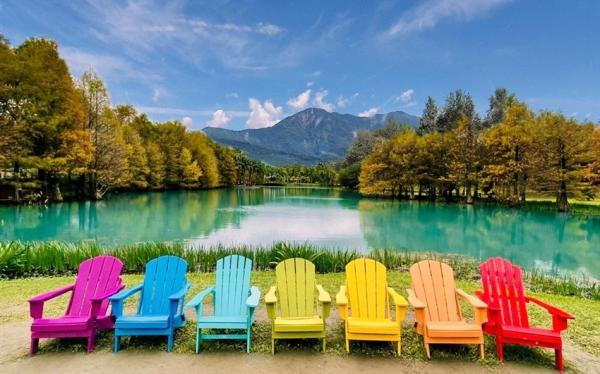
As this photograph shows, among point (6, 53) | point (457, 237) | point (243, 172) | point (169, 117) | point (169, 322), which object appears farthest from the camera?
point (243, 172)

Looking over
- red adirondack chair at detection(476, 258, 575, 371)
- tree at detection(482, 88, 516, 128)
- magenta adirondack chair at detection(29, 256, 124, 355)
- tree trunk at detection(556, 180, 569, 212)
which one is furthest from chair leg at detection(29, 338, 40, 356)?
tree at detection(482, 88, 516, 128)

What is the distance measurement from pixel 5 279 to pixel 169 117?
5174 centimetres

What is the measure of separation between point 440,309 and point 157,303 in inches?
131

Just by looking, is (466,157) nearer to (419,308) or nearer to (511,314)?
(511,314)

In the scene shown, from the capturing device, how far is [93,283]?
4188 millimetres

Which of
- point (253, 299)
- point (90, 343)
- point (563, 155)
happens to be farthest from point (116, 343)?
point (563, 155)

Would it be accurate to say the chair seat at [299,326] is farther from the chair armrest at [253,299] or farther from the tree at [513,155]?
the tree at [513,155]

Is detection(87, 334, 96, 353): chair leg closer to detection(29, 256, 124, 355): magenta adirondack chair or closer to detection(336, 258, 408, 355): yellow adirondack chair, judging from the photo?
detection(29, 256, 124, 355): magenta adirondack chair

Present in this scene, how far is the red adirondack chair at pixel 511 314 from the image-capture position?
3502mm

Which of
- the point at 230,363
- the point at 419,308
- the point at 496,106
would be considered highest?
the point at 496,106

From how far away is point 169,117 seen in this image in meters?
55.2

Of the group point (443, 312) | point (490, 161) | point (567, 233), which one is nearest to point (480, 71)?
point (490, 161)

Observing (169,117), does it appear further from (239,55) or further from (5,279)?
(5,279)

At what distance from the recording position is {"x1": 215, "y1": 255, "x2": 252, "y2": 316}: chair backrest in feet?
13.7
